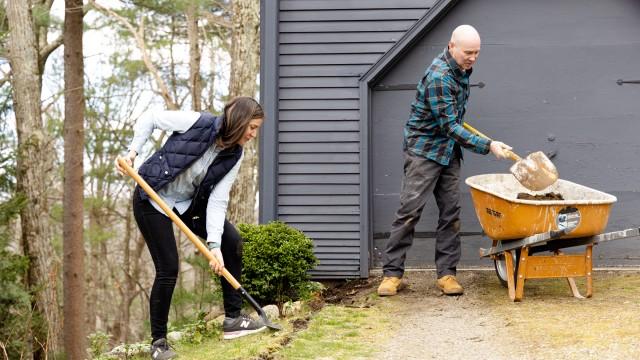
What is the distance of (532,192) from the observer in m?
6.23

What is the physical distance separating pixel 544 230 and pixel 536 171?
0.44 m

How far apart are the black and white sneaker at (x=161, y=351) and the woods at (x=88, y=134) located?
97.5 inches

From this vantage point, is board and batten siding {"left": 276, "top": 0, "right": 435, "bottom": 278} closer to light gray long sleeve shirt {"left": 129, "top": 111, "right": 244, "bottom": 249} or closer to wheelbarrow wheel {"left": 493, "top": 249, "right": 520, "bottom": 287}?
wheelbarrow wheel {"left": 493, "top": 249, "right": 520, "bottom": 287}

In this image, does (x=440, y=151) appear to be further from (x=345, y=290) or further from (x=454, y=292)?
(x=345, y=290)

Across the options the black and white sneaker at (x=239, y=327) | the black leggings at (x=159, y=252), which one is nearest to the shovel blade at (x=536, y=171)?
the black and white sneaker at (x=239, y=327)

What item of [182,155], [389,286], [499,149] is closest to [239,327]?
[182,155]

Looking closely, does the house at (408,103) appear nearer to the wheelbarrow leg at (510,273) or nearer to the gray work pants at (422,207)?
the gray work pants at (422,207)

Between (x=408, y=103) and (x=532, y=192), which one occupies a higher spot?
(x=408, y=103)

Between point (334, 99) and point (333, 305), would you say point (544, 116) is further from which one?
point (333, 305)

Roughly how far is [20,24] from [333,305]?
25.7ft

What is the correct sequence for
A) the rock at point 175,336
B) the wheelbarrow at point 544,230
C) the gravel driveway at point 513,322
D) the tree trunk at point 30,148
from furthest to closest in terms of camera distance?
the tree trunk at point 30,148 → the rock at point 175,336 → the wheelbarrow at point 544,230 → the gravel driveway at point 513,322

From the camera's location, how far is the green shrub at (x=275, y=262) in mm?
6211

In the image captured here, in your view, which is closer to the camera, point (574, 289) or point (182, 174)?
point (182, 174)

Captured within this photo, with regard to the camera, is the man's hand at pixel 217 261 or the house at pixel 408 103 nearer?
the man's hand at pixel 217 261
